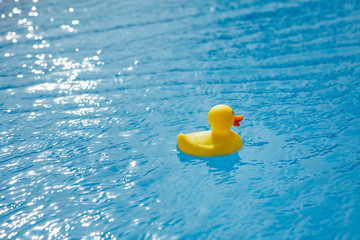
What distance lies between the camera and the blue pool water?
2.80 m

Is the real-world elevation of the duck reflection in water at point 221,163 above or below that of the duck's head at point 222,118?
below

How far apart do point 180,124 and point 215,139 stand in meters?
0.71

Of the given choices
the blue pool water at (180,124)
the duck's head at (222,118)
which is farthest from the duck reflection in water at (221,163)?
the duck's head at (222,118)

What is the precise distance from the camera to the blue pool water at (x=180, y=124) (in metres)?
2.80

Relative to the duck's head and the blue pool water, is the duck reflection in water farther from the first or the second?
the duck's head

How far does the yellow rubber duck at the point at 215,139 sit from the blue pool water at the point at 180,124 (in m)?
0.10

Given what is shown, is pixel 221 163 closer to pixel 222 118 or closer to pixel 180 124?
pixel 222 118

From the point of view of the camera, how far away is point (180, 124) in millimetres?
3988

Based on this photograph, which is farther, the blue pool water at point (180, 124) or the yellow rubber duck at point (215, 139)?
the yellow rubber duck at point (215, 139)

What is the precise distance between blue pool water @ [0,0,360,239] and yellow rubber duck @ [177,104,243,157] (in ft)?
0.32

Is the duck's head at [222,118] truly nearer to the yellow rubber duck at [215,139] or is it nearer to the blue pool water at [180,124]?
the yellow rubber duck at [215,139]

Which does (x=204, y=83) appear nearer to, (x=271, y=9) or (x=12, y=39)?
(x=271, y=9)

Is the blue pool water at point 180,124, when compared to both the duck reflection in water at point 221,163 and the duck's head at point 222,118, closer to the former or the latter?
the duck reflection in water at point 221,163

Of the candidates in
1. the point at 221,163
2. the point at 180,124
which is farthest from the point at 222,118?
the point at 180,124
